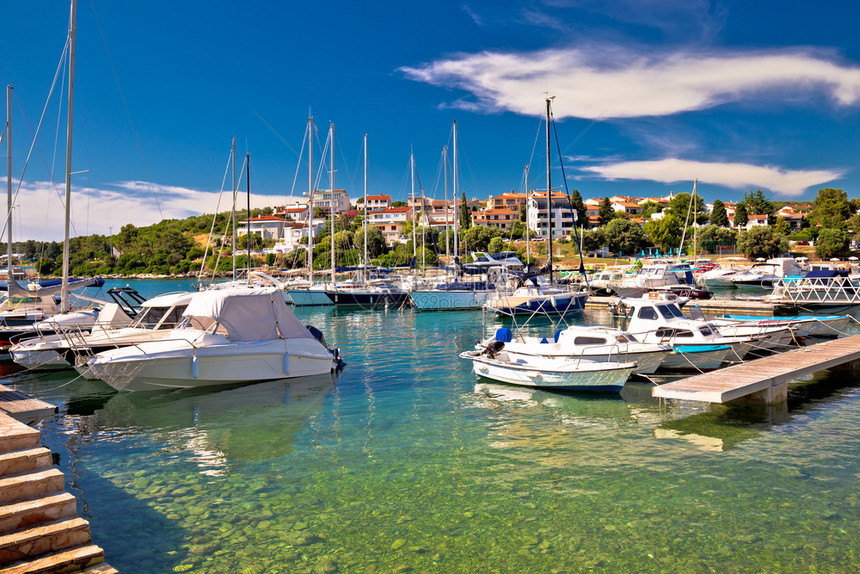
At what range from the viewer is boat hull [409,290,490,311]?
154 feet

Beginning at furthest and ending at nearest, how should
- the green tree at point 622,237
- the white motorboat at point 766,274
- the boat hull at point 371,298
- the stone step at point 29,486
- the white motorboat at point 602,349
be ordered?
the green tree at point 622,237 < the white motorboat at point 766,274 < the boat hull at point 371,298 < the white motorboat at point 602,349 < the stone step at point 29,486

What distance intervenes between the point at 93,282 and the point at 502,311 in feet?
92.5

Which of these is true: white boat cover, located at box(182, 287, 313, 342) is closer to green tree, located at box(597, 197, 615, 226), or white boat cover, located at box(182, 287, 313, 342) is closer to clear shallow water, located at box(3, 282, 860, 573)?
clear shallow water, located at box(3, 282, 860, 573)

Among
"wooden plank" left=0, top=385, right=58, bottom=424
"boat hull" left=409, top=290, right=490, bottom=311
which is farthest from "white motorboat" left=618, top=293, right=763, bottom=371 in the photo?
"boat hull" left=409, top=290, right=490, bottom=311

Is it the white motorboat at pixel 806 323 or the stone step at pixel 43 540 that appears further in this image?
the white motorboat at pixel 806 323

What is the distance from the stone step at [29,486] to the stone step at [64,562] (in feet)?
2.88

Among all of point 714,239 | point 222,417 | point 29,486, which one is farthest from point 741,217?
point 29,486

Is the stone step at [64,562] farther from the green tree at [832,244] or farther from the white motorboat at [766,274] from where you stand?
the green tree at [832,244]

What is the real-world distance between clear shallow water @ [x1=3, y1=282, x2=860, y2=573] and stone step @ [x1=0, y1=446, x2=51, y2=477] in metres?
1.87

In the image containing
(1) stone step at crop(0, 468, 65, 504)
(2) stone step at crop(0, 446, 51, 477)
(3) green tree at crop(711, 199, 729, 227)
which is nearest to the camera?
(1) stone step at crop(0, 468, 65, 504)

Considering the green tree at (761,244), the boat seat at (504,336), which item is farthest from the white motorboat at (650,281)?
the green tree at (761,244)

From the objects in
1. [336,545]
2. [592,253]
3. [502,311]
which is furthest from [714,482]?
[592,253]

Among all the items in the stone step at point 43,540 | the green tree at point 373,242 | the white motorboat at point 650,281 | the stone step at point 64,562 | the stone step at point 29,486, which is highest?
the green tree at point 373,242

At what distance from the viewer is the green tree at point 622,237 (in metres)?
110
